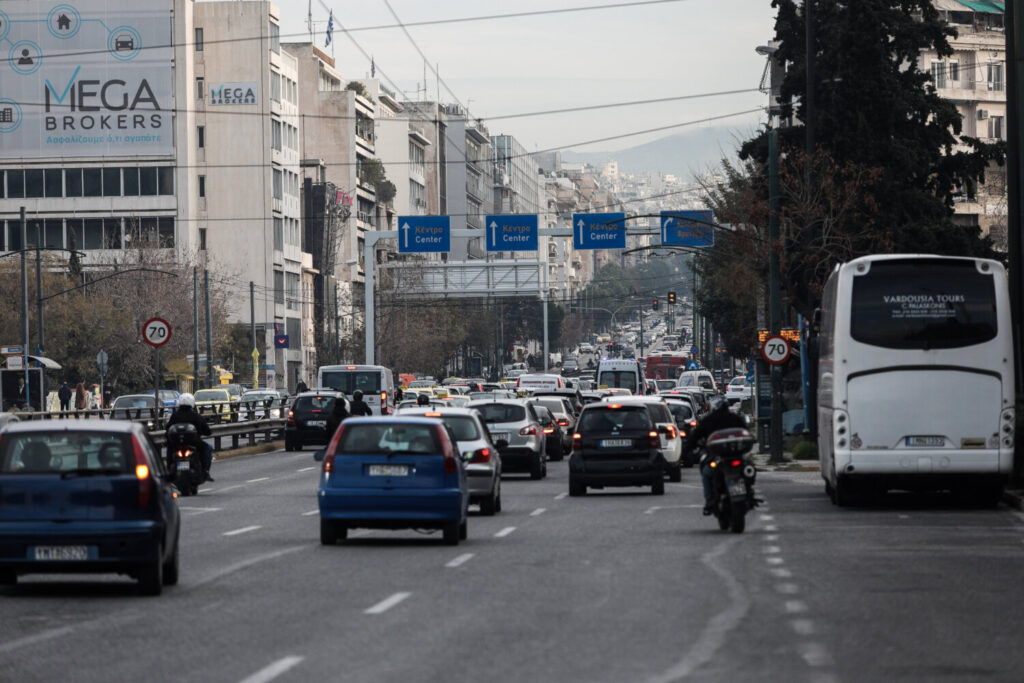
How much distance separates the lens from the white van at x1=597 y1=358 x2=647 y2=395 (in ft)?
301

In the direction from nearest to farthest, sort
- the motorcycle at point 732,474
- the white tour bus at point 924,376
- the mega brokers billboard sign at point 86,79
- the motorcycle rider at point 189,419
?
the motorcycle at point 732,474 → the white tour bus at point 924,376 → the motorcycle rider at point 189,419 → the mega brokers billboard sign at point 86,79

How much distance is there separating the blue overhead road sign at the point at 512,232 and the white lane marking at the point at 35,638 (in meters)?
64.1

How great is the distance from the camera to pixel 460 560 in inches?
750

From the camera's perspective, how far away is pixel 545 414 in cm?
4781

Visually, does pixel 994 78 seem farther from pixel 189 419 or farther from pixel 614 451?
pixel 189 419

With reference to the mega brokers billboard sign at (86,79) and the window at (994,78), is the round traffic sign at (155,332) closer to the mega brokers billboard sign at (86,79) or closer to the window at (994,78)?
the mega brokers billboard sign at (86,79)

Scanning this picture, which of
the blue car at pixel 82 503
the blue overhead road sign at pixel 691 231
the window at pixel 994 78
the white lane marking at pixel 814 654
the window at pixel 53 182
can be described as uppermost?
the window at pixel 994 78

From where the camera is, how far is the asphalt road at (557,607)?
1104 centimetres

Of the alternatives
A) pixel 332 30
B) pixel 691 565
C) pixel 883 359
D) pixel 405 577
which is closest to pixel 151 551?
pixel 405 577

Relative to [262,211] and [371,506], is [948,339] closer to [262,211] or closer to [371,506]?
[371,506]

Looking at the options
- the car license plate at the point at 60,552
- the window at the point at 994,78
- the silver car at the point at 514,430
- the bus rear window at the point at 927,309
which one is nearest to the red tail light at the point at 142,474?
the car license plate at the point at 60,552

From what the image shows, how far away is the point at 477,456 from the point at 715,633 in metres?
13.8

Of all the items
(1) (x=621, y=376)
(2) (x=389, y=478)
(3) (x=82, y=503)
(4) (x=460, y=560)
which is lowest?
(4) (x=460, y=560)

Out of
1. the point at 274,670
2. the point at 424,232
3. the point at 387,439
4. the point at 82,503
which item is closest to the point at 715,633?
the point at 274,670
